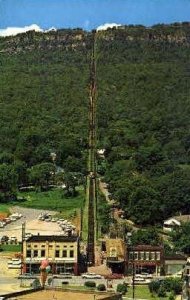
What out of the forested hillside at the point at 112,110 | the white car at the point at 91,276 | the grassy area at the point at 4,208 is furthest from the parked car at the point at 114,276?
the grassy area at the point at 4,208

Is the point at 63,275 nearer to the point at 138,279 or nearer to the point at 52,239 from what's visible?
the point at 52,239

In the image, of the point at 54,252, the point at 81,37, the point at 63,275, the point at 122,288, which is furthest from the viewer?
the point at 81,37

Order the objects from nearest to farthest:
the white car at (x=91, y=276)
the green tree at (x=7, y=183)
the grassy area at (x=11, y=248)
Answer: the white car at (x=91, y=276), the grassy area at (x=11, y=248), the green tree at (x=7, y=183)

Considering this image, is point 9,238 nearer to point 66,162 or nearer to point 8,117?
point 66,162

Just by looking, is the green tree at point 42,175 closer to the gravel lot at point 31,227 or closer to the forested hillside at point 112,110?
the forested hillside at point 112,110

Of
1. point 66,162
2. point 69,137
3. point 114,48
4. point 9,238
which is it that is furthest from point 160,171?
point 114,48

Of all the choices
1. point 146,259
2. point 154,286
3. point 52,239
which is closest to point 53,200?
point 52,239
